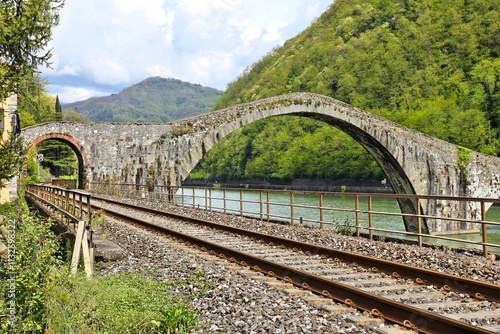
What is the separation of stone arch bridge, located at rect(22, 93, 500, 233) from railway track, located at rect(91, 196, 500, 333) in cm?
1462

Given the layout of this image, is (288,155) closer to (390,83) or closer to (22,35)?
(390,83)

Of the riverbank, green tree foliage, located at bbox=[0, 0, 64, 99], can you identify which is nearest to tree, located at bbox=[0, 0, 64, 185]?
green tree foliage, located at bbox=[0, 0, 64, 99]

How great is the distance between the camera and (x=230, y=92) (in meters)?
137

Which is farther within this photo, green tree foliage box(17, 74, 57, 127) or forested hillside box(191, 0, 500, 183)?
forested hillside box(191, 0, 500, 183)

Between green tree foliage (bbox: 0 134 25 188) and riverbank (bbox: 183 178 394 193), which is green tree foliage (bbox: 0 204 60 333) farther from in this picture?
riverbank (bbox: 183 178 394 193)

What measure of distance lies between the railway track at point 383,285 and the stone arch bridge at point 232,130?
14624mm

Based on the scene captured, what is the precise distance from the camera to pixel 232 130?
77.8 ft

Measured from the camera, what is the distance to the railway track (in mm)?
4395

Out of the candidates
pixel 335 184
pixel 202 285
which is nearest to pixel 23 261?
pixel 202 285

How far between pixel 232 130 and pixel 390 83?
161 ft

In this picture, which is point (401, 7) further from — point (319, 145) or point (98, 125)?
point (98, 125)

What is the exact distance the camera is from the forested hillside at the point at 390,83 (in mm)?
50625

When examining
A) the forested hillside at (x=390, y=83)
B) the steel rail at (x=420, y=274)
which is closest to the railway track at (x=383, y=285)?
the steel rail at (x=420, y=274)

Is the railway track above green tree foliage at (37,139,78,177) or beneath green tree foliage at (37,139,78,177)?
beneath
